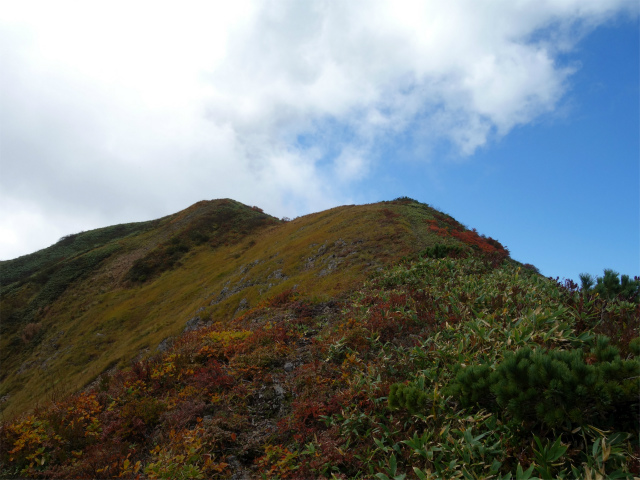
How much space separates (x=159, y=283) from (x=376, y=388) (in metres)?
35.5

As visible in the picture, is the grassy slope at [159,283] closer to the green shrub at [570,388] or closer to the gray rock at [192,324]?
the gray rock at [192,324]

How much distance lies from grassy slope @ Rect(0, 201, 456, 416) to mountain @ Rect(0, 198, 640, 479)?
0.49m

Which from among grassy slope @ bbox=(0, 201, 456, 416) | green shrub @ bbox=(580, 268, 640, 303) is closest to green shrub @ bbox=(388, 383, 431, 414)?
green shrub @ bbox=(580, 268, 640, 303)

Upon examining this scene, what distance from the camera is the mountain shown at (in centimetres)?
527

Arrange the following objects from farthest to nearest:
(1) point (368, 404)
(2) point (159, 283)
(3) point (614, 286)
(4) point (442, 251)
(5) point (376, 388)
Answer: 1. (2) point (159, 283)
2. (4) point (442, 251)
3. (3) point (614, 286)
4. (5) point (376, 388)
5. (1) point (368, 404)

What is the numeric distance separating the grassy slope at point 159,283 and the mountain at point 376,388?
0.49 metres

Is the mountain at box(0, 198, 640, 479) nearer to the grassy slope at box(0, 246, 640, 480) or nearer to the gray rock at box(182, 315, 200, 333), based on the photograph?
the grassy slope at box(0, 246, 640, 480)

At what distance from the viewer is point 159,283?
Answer: 3828 cm

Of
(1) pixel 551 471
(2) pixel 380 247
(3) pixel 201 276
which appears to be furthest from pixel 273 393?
(3) pixel 201 276

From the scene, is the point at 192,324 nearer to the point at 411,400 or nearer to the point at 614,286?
the point at 411,400

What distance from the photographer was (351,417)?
7605 millimetres

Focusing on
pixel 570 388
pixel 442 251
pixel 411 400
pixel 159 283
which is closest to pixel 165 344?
pixel 442 251

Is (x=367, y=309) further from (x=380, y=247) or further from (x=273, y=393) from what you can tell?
(x=380, y=247)

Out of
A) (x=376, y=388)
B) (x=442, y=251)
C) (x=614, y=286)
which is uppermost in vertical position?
(x=442, y=251)
